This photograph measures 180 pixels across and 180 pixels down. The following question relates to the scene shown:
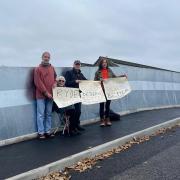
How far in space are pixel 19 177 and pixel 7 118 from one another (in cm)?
338

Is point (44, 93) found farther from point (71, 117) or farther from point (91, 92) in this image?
point (91, 92)

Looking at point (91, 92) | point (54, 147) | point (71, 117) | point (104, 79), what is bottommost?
point (54, 147)

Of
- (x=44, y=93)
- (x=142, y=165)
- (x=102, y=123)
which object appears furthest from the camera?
(x=102, y=123)

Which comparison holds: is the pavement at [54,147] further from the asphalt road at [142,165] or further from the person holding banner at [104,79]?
the asphalt road at [142,165]

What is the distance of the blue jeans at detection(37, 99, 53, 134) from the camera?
11016 mm

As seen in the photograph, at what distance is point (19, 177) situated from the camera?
7262 mm

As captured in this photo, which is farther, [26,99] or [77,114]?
[77,114]

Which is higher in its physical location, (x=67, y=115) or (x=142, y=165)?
(x=67, y=115)

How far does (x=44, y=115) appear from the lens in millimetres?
11203

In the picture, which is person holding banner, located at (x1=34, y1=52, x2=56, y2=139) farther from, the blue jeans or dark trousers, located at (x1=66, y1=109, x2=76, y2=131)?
dark trousers, located at (x1=66, y1=109, x2=76, y2=131)

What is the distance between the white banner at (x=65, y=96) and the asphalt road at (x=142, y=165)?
7.75ft

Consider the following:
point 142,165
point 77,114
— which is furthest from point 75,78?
point 142,165

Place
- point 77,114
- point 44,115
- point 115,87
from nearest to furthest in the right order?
point 44,115 < point 77,114 < point 115,87

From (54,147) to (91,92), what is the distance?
325 cm
